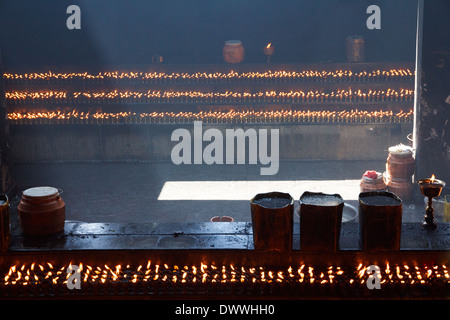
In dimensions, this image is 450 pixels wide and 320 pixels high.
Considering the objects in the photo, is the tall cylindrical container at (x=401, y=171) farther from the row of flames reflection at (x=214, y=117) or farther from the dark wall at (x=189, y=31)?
the dark wall at (x=189, y=31)

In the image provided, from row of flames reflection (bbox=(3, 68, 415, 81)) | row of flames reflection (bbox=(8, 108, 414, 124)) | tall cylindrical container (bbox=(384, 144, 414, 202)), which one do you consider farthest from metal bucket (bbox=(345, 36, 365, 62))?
tall cylindrical container (bbox=(384, 144, 414, 202))

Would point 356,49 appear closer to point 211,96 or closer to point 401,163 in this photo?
point 211,96

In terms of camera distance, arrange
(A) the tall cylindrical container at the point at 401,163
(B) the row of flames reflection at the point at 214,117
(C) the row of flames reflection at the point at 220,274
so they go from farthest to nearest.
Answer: (B) the row of flames reflection at the point at 214,117 → (A) the tall cylindrical container at the point at 401,163 → (C) the row of flames reflection at the point at 220,274

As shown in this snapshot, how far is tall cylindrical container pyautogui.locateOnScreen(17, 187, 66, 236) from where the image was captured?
4.90m

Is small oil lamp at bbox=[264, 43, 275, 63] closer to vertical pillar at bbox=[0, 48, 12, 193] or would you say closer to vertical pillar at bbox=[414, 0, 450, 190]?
vertical pillar at bbox=[414, 0, 450, 190]

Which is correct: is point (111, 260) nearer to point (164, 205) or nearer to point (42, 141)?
point (164, 205)

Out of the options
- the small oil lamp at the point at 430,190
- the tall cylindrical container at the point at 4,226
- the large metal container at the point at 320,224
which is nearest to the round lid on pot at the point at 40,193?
the tall cylindrical container at the point at 4,226

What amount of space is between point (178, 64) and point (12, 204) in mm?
5273

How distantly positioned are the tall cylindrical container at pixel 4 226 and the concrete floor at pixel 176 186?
13.4ft

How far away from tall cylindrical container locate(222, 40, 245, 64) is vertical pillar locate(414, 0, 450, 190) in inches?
188

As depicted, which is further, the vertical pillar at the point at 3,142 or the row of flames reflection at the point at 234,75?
the row of flames reflection at the point at 234,75

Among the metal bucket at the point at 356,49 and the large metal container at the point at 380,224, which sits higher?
the metal bucket at the point at 356,49

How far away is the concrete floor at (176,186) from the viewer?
915cm

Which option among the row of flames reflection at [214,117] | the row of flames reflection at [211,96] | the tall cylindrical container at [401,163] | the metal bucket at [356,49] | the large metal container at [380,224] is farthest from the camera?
the metal bucket at [356,49]
